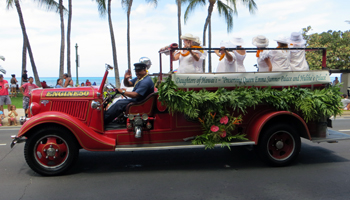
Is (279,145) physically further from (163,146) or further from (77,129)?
(77,129)

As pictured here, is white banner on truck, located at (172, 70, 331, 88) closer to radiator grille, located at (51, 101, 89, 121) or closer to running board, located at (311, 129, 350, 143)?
running board, located at (311, 129, 350, 143)

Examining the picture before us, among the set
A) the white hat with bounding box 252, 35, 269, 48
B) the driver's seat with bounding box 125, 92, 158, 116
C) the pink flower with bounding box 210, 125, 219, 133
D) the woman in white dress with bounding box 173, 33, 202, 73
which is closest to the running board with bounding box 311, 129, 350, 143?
the pink flower with bounding box 210, 125, 219, 133

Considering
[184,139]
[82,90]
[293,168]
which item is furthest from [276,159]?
[82,90]

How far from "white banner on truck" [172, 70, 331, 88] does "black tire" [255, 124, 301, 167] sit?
2.57 ft

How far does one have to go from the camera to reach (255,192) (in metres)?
4.16

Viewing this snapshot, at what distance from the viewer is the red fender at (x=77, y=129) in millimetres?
4629

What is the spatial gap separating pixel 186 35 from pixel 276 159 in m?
2.76

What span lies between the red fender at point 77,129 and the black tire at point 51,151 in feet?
0.47

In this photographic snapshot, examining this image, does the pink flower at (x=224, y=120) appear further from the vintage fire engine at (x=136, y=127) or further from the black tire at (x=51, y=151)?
the black tire at (x=51, y=151)

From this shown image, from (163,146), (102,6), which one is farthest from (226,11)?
(163,146)

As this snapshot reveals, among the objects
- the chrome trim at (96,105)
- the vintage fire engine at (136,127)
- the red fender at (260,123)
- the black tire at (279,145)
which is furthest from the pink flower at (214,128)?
the chrome trim at (96,105)

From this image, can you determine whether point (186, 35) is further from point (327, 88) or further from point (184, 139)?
point (327, 88)

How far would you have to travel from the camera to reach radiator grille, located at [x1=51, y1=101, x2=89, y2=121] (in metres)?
5.00

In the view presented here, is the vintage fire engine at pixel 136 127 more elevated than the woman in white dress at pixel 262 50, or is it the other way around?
the woman in white dress at pixel 262 50
